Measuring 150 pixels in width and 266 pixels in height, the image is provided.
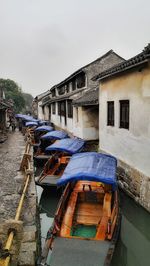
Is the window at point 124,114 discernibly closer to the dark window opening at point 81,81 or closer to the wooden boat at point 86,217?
the wooden boat at point 86,217

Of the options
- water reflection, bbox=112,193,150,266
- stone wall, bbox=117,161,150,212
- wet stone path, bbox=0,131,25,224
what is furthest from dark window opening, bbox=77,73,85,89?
water reflection, bbox=112,193,150,266

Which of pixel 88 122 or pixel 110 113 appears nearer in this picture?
pixel 110 113

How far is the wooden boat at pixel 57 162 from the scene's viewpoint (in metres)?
12.7

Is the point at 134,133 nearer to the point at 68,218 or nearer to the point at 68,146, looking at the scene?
the point at 68,146

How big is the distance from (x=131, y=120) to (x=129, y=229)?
14.8 ft

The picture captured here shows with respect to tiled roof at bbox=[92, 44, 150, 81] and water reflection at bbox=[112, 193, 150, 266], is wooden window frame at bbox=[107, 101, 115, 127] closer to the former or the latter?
tiled roof at bbox=[92, 44, 150, 81]

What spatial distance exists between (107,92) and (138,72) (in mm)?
3801

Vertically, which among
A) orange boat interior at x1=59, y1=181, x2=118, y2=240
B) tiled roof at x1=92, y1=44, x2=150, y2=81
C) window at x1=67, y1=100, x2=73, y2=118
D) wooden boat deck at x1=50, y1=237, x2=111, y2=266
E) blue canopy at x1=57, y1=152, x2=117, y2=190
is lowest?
wooden boat deck at x1=50, y1=237, x2=111, y2=266

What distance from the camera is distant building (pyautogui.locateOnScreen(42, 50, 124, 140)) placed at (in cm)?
1817

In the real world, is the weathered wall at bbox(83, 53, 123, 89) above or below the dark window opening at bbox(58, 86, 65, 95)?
above

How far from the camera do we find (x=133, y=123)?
11250 mm

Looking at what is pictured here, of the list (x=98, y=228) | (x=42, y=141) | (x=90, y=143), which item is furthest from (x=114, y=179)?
(x=42, y=141)

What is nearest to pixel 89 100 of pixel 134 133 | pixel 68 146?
pixel 68 146

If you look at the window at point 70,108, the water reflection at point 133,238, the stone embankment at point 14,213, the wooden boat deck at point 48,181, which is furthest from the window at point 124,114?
the window at point 70,108
